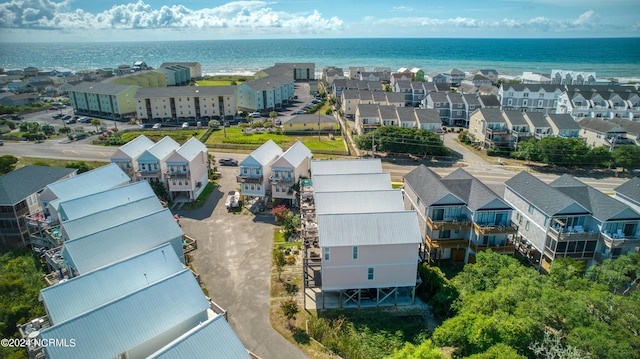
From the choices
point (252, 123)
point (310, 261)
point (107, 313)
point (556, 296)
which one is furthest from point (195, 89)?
point (556, 296)

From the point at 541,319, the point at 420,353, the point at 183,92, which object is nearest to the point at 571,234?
the point at 541,319

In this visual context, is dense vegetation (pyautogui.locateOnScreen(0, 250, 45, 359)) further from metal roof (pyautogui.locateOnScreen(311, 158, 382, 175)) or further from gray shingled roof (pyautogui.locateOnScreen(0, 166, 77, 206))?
metal roof (pyautogui.locateOnScreen(311, 158, 382, 175))

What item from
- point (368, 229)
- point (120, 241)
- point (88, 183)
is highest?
point (368, 229)

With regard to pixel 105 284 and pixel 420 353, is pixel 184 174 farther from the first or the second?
pixel 420 353

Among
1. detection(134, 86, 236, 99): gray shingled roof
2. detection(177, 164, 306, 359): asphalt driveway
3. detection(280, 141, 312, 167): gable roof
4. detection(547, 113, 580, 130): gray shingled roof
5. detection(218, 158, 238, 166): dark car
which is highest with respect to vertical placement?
detection(134, 86, 236, 99): gray shingled roof

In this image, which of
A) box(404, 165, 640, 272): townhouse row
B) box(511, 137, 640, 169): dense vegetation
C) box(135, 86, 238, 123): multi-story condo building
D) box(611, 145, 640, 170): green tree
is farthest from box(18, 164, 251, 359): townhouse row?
box(611, 145, 640, 170): green tree

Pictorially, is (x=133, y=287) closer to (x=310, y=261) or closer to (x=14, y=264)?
(x=310, y=261)
